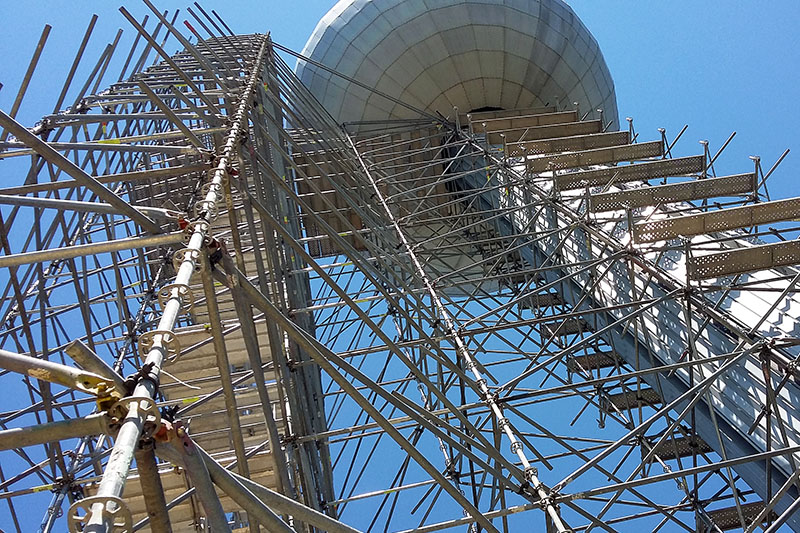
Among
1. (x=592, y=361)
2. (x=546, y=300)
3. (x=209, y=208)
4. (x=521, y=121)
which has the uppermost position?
(x=521, y=121)

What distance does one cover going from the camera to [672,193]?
1334 centimetres

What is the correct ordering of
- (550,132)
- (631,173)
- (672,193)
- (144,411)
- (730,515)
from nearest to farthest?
1. (144,411)
2. (730,515)
3. (672,193)
4. (631,173)
5. (550,132)

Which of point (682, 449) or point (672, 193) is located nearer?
point (682, 449)

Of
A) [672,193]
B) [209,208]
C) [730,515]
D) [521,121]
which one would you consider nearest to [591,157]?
[672,193]

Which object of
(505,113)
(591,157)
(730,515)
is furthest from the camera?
(505,113)

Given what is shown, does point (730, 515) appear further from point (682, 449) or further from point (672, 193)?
point (672, 193)

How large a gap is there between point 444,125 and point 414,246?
9.24 m

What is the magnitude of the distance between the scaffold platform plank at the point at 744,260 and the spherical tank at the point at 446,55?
1453 centimetres

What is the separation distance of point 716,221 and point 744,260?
171 cm

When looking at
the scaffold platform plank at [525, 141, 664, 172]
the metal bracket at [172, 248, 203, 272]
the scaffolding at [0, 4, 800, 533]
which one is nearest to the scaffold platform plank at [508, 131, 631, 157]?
the scaffolding at [0, 4, 800, 533]

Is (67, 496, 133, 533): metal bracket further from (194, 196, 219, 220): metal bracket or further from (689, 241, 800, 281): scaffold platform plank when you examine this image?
Result: (689, 241, 800, 281): scaffold platform plank

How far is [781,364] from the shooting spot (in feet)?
28.1

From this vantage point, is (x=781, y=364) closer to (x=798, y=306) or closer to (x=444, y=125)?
(x=798, y=306)

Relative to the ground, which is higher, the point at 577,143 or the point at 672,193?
the point at 577,143
